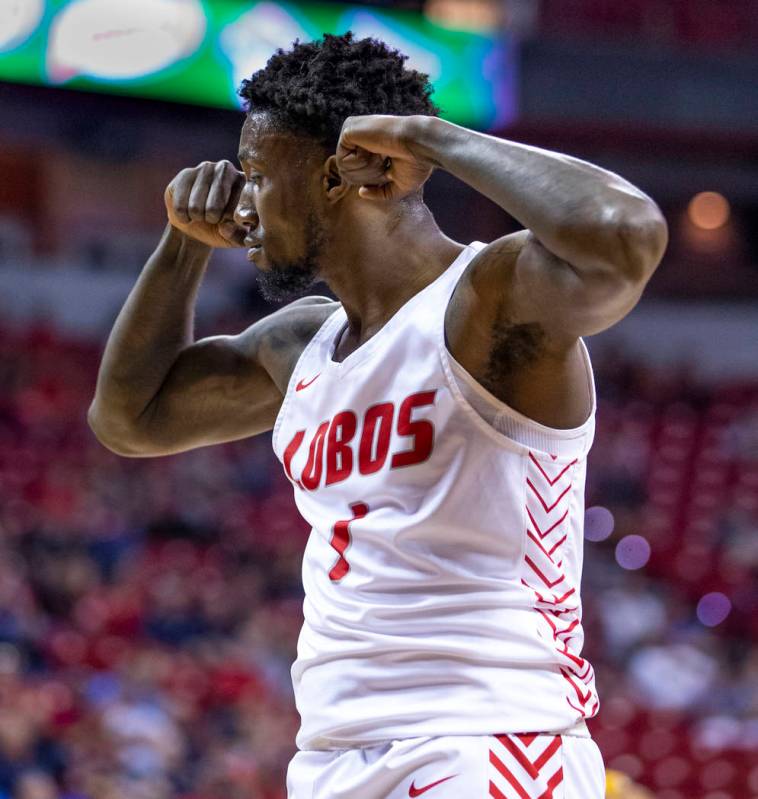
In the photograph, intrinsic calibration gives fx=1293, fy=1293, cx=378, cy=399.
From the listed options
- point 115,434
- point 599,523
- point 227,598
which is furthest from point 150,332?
point 599,523

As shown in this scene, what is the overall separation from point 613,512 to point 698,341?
3475 millimetres

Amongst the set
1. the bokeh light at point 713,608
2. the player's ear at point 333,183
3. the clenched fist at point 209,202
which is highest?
the player's ear at point 333,183

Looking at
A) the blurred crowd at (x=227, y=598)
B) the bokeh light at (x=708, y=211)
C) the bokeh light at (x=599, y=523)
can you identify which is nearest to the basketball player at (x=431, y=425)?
the blurred crowd at (x=227, y=598)

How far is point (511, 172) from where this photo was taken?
197 cm

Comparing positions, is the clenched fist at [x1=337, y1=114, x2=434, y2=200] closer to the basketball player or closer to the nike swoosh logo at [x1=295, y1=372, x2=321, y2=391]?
the basketball player

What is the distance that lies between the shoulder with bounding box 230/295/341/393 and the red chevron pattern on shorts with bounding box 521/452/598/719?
2.47 feet

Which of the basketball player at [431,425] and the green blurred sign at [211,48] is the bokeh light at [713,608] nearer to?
the green blurred sign at [211,48]

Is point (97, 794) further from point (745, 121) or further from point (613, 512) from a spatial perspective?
point (745, 121)

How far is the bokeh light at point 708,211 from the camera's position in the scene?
46.3ft

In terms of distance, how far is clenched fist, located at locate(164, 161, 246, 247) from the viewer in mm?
2785

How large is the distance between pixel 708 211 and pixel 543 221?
42.9 feet

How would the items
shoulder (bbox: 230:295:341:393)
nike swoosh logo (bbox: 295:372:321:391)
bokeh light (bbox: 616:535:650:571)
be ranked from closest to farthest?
nike swoosh logo (bbox: 295:372:321:391) → shoulder (bbox: 230:295:341:393) → bokeh light (bbox: 616:535:650:571)

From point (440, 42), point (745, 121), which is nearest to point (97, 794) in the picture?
point (440, 42)

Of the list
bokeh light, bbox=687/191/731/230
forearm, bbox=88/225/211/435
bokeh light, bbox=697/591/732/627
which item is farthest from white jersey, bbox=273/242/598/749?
bokeh light, bbox=687/191/731/230
